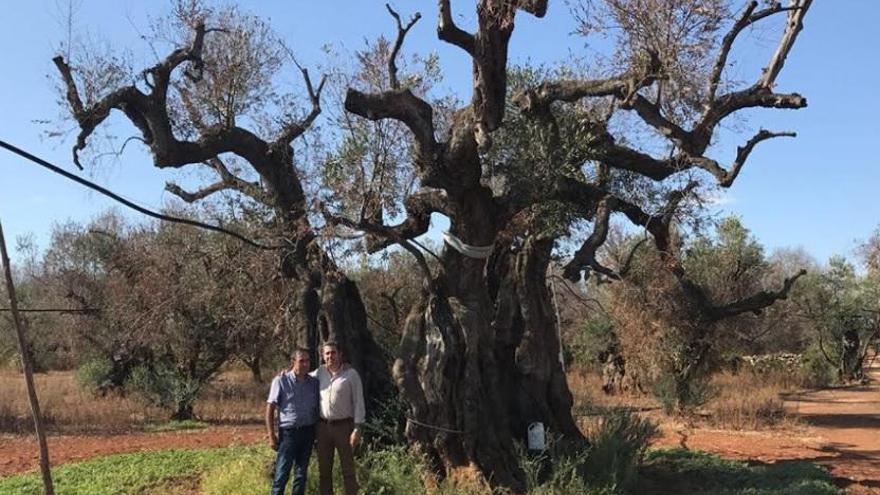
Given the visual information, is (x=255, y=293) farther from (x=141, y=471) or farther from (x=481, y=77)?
(x=481, y=77)

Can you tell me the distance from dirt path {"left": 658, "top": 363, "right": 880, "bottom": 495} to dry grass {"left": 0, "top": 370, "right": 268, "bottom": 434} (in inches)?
428

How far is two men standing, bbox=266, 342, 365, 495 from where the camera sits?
837 centimetres

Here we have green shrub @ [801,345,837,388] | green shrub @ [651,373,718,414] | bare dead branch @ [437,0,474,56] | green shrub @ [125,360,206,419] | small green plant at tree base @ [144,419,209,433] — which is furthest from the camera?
green shrub @ [801,345,837,388]

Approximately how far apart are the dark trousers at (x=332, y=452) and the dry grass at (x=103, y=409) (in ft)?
36.2

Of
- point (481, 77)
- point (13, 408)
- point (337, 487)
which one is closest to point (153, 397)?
point (13, 408)

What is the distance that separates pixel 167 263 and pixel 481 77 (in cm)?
1196

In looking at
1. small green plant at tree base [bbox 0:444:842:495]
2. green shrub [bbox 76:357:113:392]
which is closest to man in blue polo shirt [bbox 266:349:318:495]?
small green plant at tree base [bbox 0:444:842:495]

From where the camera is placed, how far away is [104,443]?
15547 mm

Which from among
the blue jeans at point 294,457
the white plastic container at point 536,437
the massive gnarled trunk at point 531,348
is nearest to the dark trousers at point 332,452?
the blue jeans at point 294,457

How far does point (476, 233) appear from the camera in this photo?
977cm

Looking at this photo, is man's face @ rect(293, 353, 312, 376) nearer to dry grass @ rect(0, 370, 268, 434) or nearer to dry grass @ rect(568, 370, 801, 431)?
dry grass @ rect(568, 370, 801, 431)

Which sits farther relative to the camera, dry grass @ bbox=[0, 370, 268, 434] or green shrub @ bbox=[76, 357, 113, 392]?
green shrub @ bbox=[76, 357, 113, 392]

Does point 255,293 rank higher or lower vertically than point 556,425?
higher

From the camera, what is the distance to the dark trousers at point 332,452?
8328mm
